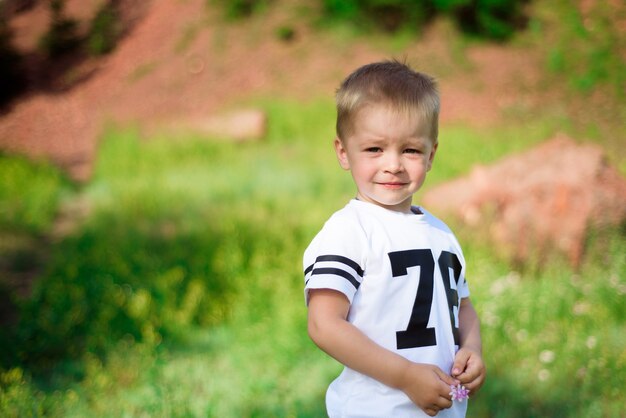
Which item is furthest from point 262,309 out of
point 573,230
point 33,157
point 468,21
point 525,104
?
point 468,21

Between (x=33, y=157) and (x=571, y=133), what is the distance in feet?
22.9

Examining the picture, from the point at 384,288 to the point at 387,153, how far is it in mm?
351

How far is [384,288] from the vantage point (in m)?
1.81

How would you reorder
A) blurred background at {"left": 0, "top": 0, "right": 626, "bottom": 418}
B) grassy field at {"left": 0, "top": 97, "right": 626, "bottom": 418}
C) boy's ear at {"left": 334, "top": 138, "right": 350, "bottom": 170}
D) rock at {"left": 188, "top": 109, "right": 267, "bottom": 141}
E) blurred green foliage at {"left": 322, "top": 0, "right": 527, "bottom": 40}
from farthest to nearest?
1. blurred green foliage at {"left": 322, "top": 0, "right": 527, "bottom": 40}
2. rock at {"left": 188, "top": 109, "right": 267, "bottom": 141}
3. blurred background at {"left": 0, "top": 0, "right": 626, "bottom": 418}
4. grassy field at {"left": 0, "top": 97, "right": 626, "bottom": 418}
5. boy's ear at {"left": 334, "top": 138, "right": 350, "bottom": 170}

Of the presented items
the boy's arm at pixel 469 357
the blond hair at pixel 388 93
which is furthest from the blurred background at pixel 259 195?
the blond hair at pixel 388 93

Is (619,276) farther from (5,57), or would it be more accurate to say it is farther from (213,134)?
(5,57)

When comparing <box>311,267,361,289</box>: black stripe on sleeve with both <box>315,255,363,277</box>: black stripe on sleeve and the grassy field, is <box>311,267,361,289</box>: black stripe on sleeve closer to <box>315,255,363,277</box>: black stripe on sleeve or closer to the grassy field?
<box>315,255,363,277</box>: black stripe on sleeve

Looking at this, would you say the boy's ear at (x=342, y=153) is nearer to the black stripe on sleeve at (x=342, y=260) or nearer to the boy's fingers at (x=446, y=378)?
the black stripe on sleeve at (x=342, y=260)

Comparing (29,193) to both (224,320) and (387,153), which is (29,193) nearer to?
(224,320)

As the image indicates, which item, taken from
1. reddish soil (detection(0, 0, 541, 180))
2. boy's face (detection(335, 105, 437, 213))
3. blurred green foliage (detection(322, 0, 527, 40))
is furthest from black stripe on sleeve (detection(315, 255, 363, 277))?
blurred green foliage (detection(322, 0, 527, 40))

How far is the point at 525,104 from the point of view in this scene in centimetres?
1026

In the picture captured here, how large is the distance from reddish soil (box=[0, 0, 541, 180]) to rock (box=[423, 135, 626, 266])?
4714 mm

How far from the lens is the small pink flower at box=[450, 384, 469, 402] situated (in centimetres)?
179

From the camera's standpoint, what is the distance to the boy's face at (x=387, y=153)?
6.05 feet
